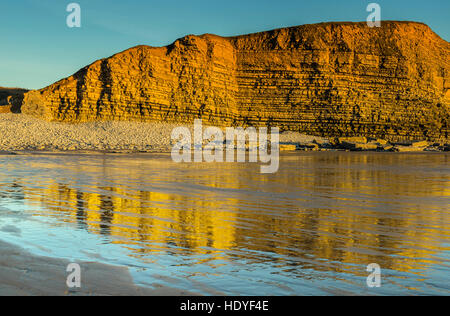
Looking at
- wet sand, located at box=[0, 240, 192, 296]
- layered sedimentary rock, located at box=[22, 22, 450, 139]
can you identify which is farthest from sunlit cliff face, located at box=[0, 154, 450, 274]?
layered sedimentary rock, located at box=[22, 22, 450, 139]

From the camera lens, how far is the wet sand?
3.49 meters

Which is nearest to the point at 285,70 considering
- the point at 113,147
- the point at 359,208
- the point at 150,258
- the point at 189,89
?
the point at 189,89

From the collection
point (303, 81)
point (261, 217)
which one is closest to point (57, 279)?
point (261, 217)

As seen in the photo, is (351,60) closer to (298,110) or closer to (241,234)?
(298,110)

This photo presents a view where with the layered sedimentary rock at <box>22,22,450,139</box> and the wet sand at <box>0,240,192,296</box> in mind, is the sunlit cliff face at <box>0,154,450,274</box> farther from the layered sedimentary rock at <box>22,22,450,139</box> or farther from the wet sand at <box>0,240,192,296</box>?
the layered sedimentary rock at <box>22,22,450,139</box>

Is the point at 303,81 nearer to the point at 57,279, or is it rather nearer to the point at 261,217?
the point at 261,217

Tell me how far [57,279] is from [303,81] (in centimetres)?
5759

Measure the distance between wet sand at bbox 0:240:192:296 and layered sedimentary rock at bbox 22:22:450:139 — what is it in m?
48.4

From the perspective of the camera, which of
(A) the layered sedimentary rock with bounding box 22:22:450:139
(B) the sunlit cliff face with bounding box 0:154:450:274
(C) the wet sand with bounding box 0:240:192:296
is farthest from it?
(A) the layered sedimentary rock with bounding box 22:22:450:139

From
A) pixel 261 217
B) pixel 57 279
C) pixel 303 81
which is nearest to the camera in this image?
pixel 57 279

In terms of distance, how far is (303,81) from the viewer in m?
59.1

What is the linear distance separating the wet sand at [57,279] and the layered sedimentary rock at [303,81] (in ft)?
159

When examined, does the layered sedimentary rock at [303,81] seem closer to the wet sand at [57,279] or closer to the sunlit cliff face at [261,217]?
the sunlit cliff face at [261,217]

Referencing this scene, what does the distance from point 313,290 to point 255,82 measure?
2262 inches
